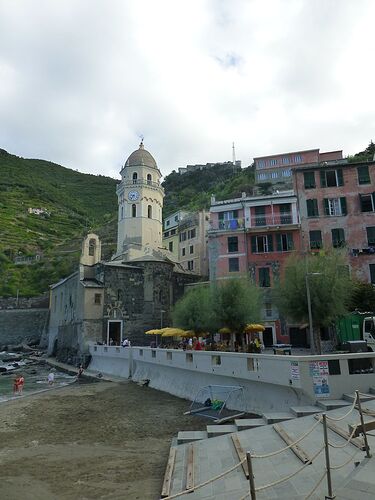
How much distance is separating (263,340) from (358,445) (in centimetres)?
2565

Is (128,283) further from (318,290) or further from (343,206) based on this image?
(318,290)

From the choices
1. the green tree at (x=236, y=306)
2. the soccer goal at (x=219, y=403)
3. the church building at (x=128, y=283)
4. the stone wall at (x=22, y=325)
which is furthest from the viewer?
the stone wall at (x=22, y=325)

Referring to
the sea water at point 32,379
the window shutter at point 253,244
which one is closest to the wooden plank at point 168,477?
the sea water at point 32,379

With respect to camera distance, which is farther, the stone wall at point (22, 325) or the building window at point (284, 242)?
the stone wall at point (22, 325)

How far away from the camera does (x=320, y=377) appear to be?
12.2 m

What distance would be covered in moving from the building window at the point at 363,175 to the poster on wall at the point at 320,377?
2407 cm

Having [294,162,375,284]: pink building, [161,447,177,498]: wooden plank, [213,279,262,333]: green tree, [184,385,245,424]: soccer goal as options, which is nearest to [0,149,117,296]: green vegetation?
[213,279,262,333]: green tree

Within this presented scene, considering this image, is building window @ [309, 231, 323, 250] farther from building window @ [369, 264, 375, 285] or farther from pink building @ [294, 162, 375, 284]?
building window @ [369, 264, 375, 285]

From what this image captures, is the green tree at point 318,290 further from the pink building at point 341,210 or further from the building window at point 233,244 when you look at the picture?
the building window at point 233,244

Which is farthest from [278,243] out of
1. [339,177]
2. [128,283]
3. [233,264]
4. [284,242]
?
[128,283]

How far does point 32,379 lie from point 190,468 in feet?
94.4

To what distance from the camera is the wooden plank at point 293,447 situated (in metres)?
7.75

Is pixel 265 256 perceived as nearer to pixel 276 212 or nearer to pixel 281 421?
pixel 276 212

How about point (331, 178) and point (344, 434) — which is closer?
point (344, 434)
